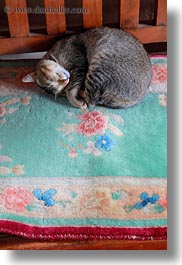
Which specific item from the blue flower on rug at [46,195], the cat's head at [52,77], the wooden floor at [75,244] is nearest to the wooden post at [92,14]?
the cat's head at [52,77]

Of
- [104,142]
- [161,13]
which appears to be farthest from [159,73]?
[104,142]

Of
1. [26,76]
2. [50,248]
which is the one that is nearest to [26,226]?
[50,248]

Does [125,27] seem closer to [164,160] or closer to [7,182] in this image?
[164,160]

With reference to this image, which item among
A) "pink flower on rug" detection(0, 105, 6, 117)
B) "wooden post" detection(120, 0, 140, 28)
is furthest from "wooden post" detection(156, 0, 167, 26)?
"pink flower on rug" detection(0, 105, 6, 117)

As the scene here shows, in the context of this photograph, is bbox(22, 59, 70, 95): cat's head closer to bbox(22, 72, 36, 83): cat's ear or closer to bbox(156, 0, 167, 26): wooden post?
bbox(22, 72, 36, 83): cat's ear

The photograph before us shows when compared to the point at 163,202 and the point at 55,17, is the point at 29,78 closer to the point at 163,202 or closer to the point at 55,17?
the point at 55,17

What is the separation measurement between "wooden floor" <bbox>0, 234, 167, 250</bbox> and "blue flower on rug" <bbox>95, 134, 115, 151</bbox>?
0.72 feet

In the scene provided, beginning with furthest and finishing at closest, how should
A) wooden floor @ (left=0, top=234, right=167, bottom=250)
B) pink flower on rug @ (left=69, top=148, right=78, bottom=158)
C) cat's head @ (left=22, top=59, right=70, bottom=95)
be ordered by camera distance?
1. cat's head @ (left=22, top=59, right=70, bottom=95)
2. pink flower on rug @ (left=69, top=148, right=78, bottom=158)
3. wooden floor @ (left=0, top=234, right=167, bottom=250)

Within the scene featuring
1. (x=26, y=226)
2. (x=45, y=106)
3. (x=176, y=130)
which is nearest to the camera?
(x=176, y=130)

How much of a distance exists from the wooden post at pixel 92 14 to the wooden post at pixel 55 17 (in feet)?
0.19

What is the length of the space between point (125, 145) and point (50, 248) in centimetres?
29

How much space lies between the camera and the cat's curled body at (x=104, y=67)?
0.93m

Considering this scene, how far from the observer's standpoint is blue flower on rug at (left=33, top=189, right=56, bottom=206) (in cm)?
82

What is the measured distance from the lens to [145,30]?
3.31 ft
